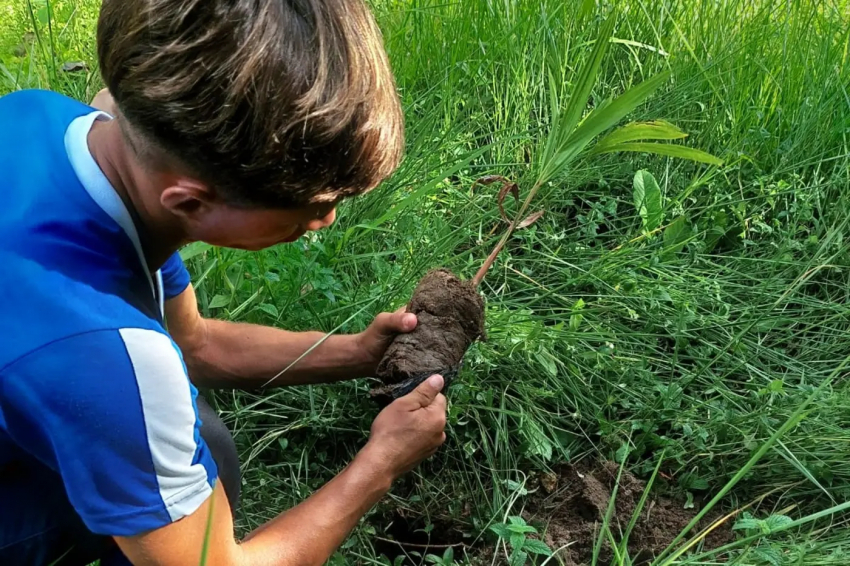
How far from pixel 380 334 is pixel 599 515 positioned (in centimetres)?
63

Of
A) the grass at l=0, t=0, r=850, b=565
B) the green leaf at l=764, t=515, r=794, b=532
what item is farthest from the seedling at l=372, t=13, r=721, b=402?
the green leaf at l=764, t=515, r=794, b=532

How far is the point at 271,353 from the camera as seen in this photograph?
165 centimetres

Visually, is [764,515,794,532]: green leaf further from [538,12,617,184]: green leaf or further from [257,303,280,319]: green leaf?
[257,303,280,319]: green leaf

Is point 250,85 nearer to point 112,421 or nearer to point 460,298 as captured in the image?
point 112,421

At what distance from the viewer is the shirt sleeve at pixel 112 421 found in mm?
909

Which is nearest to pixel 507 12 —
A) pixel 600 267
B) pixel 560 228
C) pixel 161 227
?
pixel 560 228

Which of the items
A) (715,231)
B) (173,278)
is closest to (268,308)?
(173,278)

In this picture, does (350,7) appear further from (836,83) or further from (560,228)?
(836,83)

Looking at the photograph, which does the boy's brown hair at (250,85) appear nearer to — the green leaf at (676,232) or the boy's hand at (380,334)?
the boy's hand at (380,334)

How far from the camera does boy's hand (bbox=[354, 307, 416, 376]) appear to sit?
5.11ft

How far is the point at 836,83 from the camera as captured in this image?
95.7 inches

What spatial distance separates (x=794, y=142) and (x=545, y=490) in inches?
56.9

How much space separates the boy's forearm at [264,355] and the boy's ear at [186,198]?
0.66 m

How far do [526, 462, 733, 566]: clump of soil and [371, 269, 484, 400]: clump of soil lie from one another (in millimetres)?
402
